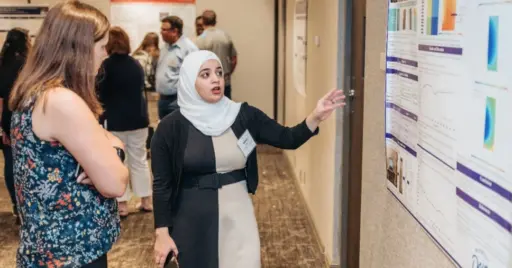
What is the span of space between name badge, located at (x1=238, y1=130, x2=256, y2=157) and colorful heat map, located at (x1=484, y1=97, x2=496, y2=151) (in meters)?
1.25

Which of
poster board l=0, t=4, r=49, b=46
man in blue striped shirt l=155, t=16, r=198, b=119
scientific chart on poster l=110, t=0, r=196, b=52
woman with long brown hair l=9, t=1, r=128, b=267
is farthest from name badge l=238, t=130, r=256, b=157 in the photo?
poster board l=0, t=4, r=49, b=46

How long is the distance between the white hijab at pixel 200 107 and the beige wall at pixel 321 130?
4.07 ft

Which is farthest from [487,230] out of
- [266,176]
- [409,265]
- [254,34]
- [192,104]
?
[254,34]

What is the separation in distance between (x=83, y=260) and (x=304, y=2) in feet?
11.8

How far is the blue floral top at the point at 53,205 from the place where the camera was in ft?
6.03

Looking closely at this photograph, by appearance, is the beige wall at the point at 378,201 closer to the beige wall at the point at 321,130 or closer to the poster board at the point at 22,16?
the beige wall at the point at 321,130

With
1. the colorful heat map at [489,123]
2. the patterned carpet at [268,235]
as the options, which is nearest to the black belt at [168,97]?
the patterned carpet at [268,235]

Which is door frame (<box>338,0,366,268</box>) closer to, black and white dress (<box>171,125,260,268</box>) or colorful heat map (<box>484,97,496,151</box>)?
black and white dress (<box>171,125,260,268</box>)

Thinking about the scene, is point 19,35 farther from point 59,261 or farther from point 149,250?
point 59,261

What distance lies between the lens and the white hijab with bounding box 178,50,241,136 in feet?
8.21

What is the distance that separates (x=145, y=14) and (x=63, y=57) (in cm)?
639

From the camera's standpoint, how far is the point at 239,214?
255 centimetres

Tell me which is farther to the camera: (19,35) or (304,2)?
(304,2)

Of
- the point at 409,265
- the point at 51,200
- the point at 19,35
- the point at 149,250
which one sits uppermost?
the point at 19,35
